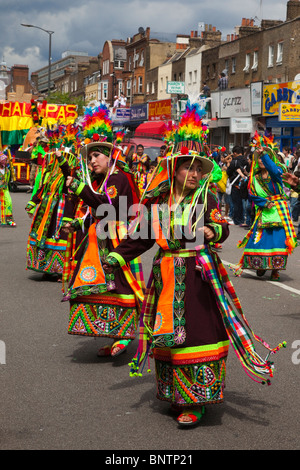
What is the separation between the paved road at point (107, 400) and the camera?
415 cm

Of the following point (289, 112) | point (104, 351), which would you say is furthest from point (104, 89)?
point (104, 351)

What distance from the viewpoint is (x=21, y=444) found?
4074mm

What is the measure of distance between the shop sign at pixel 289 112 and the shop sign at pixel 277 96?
6.31 feet

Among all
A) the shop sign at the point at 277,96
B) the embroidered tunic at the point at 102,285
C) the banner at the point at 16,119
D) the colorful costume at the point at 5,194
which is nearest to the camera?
the embroidered tunic at the point at 102,285

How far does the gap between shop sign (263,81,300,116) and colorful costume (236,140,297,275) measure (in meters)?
16.8

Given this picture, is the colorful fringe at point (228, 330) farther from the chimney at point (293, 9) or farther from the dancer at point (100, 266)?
the chimney at point (293, 9)

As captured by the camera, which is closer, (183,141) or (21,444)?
(21,444)

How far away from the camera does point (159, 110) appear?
43.6m

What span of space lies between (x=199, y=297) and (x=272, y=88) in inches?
1063

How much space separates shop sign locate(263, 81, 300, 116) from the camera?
26.2m

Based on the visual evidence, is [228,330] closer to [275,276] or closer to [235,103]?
[275,276]

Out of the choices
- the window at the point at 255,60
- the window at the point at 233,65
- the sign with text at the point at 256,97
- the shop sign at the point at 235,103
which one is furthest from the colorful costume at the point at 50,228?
the window at the point at 233,65

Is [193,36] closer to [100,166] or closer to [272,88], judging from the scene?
[272,88]

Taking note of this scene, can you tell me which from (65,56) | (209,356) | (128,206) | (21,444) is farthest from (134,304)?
(65,56)
